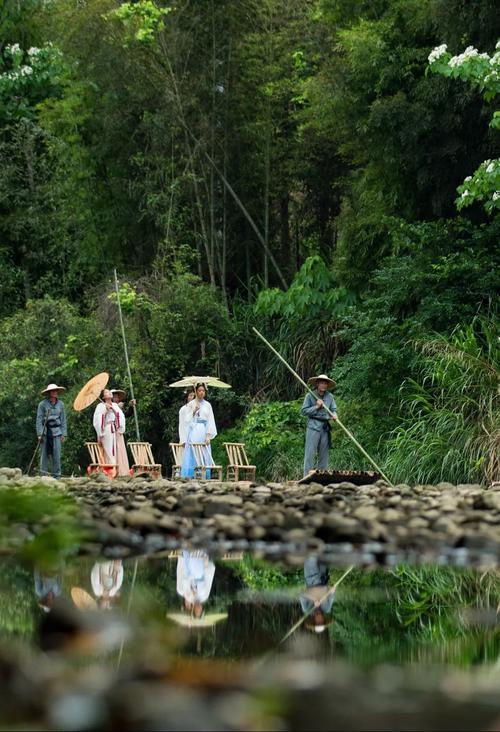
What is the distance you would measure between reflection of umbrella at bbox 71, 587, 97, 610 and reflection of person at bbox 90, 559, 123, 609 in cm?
3

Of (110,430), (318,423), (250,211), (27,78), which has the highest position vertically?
(27,78)

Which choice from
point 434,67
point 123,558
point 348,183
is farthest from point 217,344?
point 123,558

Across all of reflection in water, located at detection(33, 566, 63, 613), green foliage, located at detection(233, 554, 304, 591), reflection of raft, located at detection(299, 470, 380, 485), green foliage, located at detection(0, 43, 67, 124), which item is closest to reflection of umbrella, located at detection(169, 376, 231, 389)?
reflection of raft, located at detection(299, 470, 380, 485)

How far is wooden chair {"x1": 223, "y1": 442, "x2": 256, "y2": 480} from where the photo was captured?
60.0ft

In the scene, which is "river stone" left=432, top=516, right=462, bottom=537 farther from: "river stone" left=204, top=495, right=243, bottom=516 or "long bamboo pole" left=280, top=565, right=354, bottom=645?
"river stone" left=204, top=495, right=243, bottom=516

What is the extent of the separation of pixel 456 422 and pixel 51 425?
647 centimetres

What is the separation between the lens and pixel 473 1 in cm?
1794

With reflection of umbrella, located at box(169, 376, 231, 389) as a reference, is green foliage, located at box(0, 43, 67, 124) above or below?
above

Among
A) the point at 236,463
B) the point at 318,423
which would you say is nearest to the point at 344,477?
the point at 318,423

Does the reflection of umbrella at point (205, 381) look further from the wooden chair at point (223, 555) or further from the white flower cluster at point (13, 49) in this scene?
the wooden chair at point (223, 555)

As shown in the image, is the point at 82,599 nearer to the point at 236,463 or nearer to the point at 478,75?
the point at 478,75

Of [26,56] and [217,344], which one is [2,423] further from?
[26,56]

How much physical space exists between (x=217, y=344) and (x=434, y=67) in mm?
9043

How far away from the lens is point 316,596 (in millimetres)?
6234
